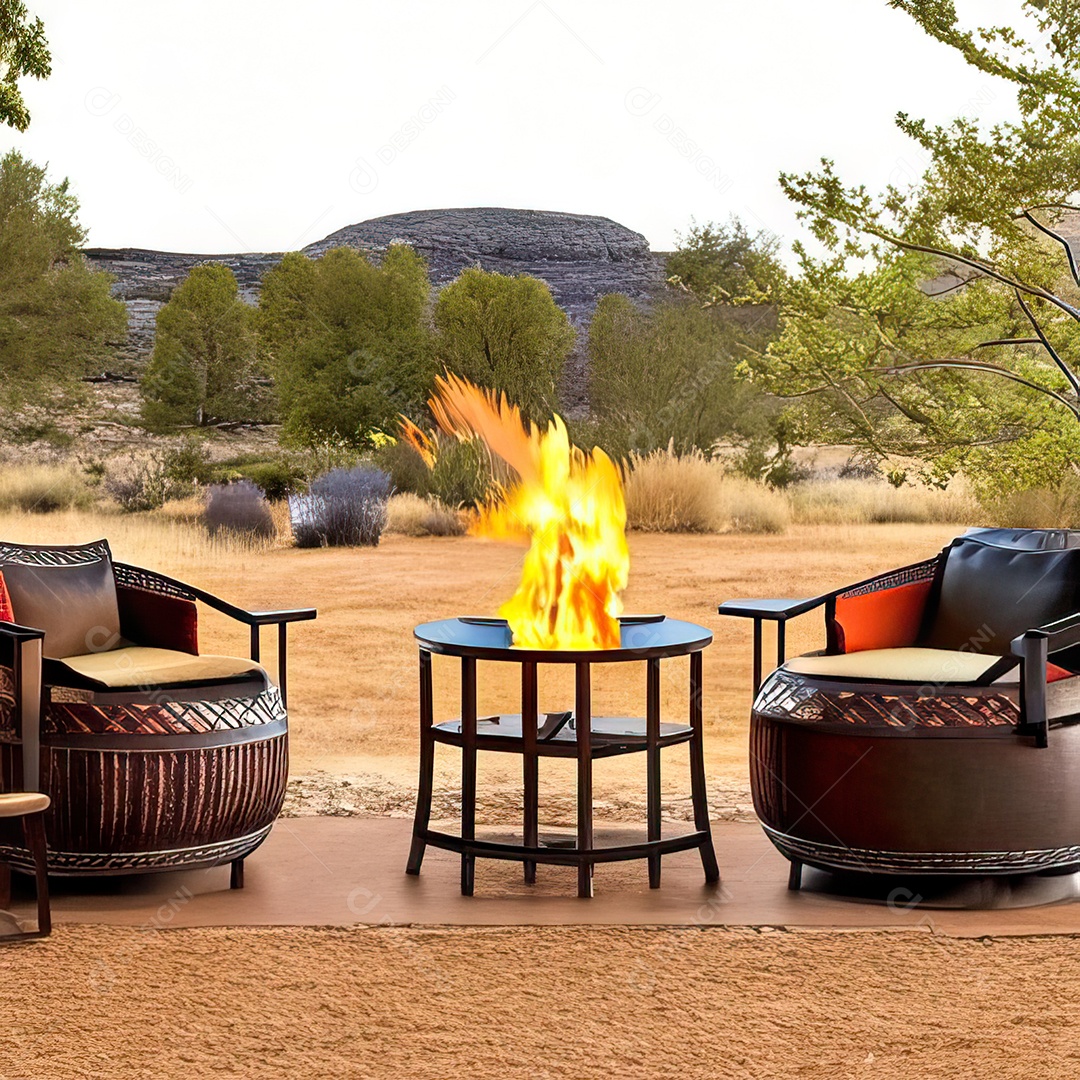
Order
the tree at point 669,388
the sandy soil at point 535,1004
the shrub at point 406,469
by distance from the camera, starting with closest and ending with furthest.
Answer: the sandy soil at point 535,1004, the shrub at point 406,469, the tree at point 669,388

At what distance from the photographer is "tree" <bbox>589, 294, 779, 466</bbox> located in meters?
9.46

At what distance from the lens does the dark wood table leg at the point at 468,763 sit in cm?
262

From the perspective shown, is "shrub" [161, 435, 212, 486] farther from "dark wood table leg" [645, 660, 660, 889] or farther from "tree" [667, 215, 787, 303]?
"dark wood table leg" [645, 660, 660, 889]

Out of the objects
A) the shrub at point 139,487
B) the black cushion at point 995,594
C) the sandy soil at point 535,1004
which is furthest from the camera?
the shrub at point 139,487

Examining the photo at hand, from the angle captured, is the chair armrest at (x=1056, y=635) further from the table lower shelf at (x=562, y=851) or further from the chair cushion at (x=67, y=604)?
the chair cushion at (x=67, y=604)

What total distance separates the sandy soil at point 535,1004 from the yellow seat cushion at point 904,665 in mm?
467

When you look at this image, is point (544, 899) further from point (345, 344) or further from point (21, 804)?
point (345, 344)

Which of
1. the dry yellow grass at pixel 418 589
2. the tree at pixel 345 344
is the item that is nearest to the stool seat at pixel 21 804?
the dry yellow grass at pixel 418 589

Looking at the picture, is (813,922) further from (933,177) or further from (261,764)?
(933,177)

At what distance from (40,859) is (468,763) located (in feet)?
2.52

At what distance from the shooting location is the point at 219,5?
21.1ft

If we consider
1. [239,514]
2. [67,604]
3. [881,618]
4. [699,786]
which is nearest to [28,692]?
[67,604]

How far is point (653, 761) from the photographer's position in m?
2.61

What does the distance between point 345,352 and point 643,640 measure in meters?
9.56
